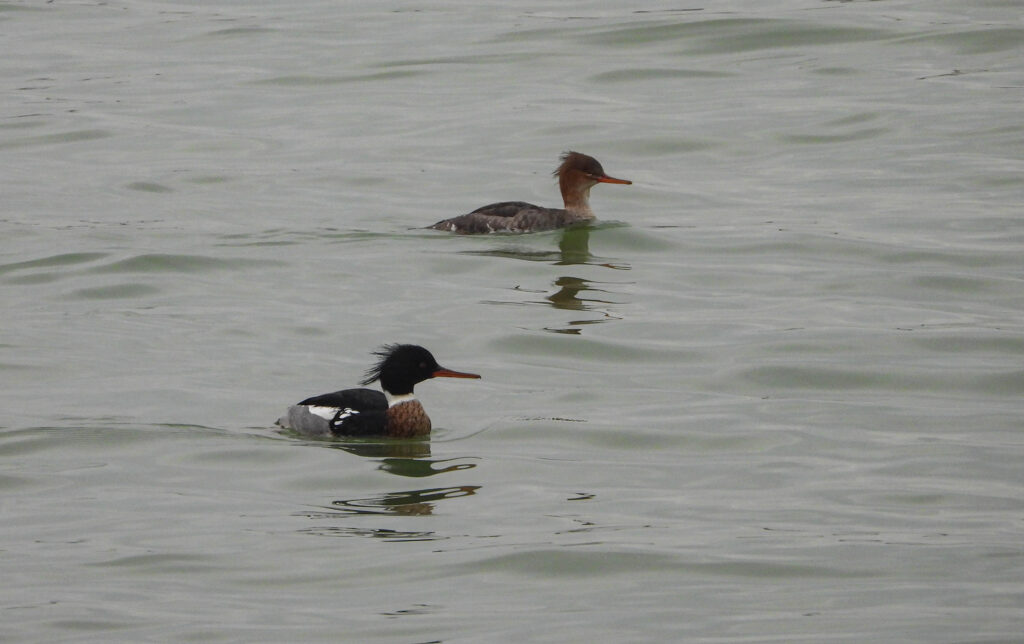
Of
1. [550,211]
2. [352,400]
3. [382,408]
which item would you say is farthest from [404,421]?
[550,211]

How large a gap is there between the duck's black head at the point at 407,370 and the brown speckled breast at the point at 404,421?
0.14 m

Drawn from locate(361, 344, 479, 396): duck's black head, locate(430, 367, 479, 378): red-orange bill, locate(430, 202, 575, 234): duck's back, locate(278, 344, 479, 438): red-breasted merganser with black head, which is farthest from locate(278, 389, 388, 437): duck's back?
locate(430, 202, 575, 234): duck's back

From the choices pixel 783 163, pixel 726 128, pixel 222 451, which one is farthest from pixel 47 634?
pixel 726 128

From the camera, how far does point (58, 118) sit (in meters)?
21.1

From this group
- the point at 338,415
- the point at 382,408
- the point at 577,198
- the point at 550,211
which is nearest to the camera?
the point at 338,415

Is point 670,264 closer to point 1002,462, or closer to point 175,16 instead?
point 1002,462

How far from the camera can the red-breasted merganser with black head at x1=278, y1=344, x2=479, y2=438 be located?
32.8 feet

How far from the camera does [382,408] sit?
Result: 10203 millimetres

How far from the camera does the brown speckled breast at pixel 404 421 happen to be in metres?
10.1

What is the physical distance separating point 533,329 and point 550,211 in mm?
3372

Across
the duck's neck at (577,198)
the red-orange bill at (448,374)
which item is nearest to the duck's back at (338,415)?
the red-orange bill at (448,374)

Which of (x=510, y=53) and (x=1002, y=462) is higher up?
(x=510, y=53)

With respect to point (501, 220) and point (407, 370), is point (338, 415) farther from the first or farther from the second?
point (501, 220)

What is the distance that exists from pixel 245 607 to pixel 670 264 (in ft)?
25.8
